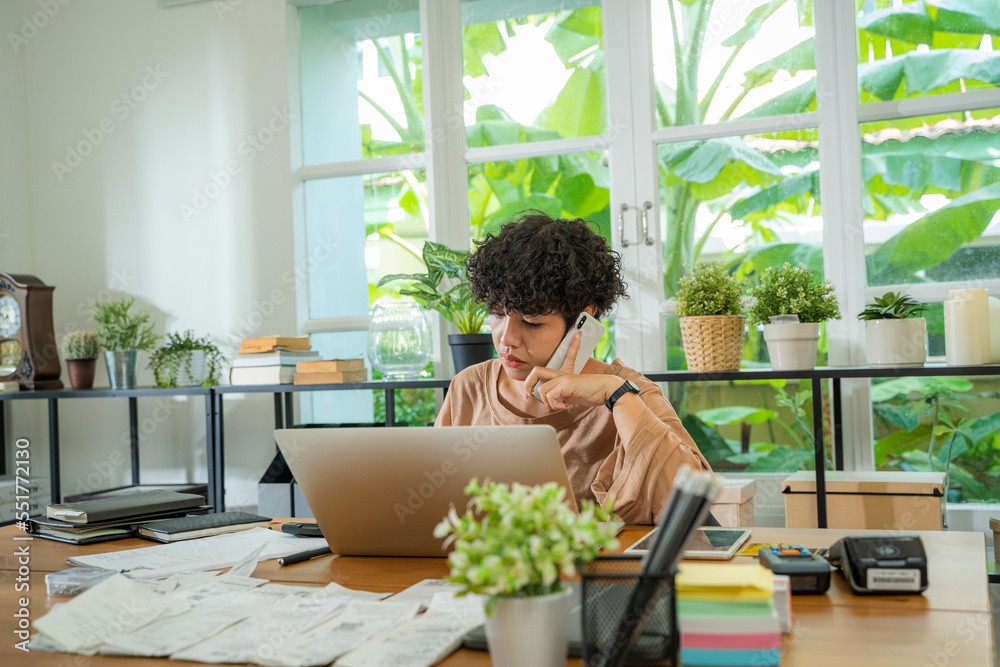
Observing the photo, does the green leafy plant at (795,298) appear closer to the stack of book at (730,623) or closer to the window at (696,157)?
Answer: the window at (696,157)

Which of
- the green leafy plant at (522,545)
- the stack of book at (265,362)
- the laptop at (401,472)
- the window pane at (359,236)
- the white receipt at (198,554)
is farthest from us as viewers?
the window pane at (359,236)

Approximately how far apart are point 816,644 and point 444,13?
3.00m

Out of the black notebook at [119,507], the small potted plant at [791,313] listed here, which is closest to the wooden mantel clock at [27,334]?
the black notebook at [119,507]

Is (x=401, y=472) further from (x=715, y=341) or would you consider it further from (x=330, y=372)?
(x=330, y=372)

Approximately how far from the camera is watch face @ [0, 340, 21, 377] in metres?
3.37

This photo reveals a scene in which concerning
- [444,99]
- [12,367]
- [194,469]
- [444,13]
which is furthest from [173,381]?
[444,13]

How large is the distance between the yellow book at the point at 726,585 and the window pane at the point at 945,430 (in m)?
2.27

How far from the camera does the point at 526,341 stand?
1.80 meters

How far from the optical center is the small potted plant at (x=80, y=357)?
3.29 m

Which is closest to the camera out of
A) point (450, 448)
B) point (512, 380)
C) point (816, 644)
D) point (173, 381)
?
point (816, 644)

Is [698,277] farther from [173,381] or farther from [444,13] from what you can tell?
[173,381]

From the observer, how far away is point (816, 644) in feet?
2.77

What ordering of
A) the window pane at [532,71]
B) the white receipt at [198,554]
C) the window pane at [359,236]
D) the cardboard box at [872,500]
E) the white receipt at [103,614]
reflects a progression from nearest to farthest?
the white receipt at [103,614] → the white receipt at [198,554] → the cardboard box at [872,500] → the window pane at [532,71] → the window pane at [359,236]

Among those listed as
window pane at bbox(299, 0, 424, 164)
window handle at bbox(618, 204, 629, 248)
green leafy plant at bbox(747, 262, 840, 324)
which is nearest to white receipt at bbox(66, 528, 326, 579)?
green leafy plant at bbox(747, 262, 840, 324)
